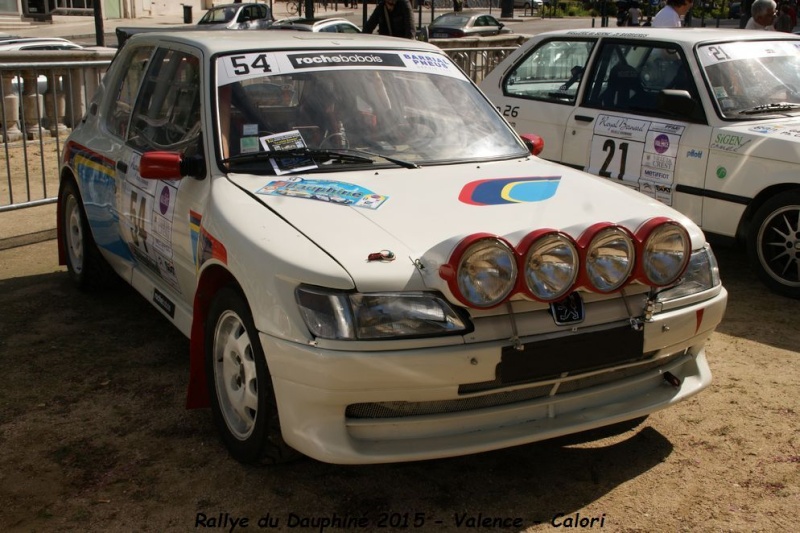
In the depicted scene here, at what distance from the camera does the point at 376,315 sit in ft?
10.4

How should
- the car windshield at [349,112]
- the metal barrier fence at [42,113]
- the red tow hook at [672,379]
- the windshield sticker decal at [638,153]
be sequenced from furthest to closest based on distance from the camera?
the metal barrier fence at [42,113] → the windshield sticker decal at [638,153] → the car windshield at [349,112] → the red tow hook at [672,379]

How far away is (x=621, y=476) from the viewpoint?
3.75 meters

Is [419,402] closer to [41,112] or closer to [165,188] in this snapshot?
[165,188]

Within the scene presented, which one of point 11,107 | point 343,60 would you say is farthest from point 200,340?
point 11,107

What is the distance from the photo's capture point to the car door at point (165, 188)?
14.1 ft

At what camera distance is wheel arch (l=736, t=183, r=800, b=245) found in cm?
616

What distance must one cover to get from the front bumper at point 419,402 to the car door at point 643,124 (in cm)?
329

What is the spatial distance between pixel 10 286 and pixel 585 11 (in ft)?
175

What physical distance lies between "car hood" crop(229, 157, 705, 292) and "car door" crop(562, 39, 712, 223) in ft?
7.92

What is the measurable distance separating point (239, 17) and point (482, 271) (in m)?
28.8

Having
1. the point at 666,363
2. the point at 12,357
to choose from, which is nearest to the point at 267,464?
the point at 666,363

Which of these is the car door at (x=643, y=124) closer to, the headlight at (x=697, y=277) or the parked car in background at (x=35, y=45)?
the headlight at (x=697, y=277)

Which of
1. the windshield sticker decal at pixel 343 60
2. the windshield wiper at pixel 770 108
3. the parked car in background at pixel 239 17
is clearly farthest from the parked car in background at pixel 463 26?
the windshield sticker decal at pixel 343 60

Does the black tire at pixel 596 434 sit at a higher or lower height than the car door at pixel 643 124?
lower
